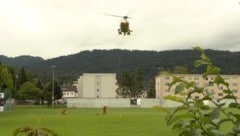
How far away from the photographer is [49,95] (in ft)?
450

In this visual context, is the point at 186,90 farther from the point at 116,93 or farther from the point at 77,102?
the point at 116,93

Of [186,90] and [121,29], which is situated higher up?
[121,29]

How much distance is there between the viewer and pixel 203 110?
2453mm

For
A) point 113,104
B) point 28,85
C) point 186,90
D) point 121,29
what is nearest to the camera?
point 186,90

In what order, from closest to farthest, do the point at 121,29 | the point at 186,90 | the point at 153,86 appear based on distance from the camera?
the point at 186,90, the point at 121,29, the point at 153,86

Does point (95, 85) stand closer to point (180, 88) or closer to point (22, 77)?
point (22, 77)

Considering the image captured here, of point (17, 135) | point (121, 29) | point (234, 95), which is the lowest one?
point (17, 135)

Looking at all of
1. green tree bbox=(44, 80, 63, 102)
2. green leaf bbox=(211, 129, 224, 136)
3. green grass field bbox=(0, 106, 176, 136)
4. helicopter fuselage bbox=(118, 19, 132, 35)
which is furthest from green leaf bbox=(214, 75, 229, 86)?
green tree bbox=(44, 80, 63, 102)

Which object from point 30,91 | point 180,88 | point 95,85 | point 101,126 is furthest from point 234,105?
point 95,85

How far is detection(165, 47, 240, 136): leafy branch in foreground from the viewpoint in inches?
92.6

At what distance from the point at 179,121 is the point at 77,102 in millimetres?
117292

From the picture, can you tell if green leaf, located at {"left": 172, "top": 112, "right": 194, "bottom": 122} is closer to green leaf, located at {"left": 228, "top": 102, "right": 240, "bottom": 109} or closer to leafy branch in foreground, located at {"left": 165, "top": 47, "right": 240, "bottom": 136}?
leafy branch in foreground, located at {"left": 165, "top": 47, "right": 240, "bottom": 136}

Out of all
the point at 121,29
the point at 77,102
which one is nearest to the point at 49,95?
the point at 77,102

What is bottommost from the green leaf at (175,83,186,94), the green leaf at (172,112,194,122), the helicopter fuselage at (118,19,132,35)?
the green leaf at (172,112,194,122)
